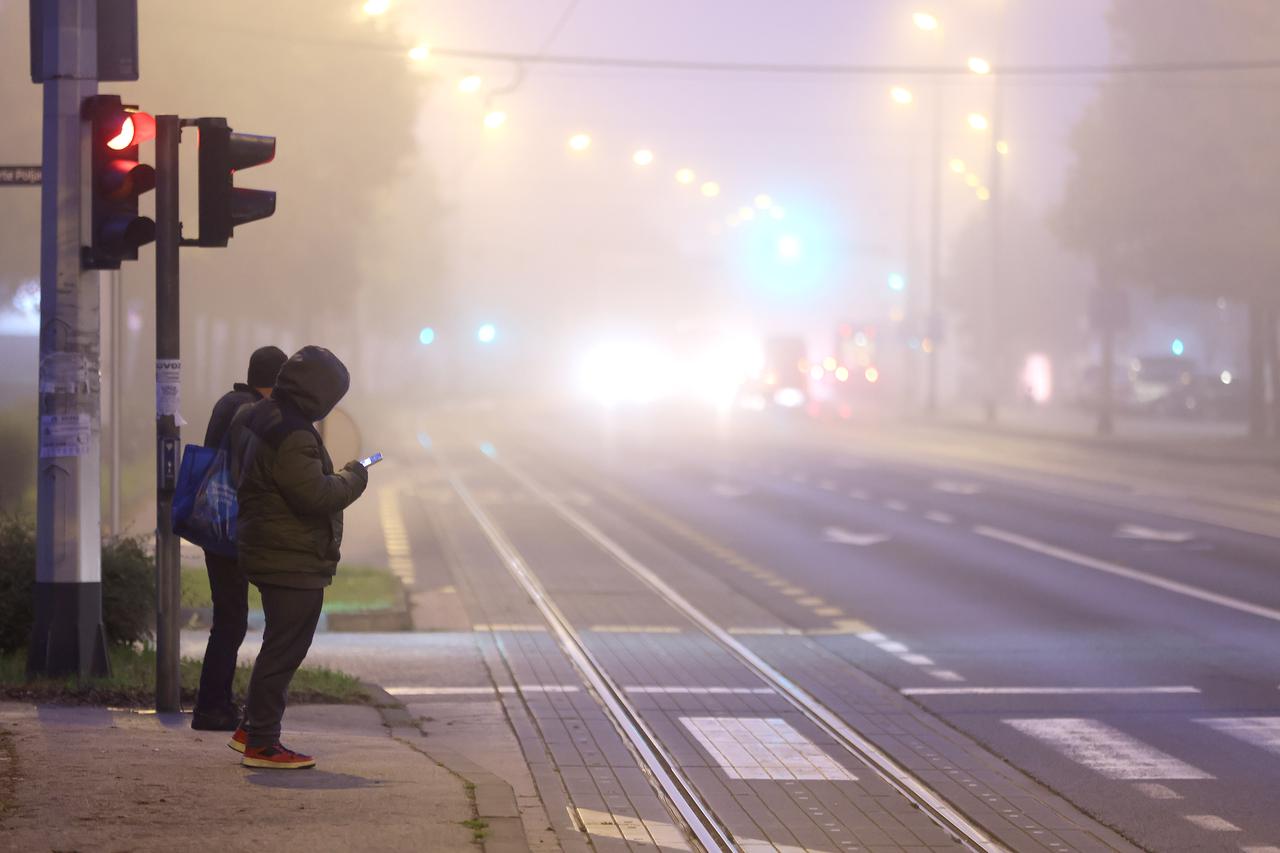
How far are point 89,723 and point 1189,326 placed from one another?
87124mm

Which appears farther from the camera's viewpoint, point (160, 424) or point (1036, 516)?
point (1036, 516)

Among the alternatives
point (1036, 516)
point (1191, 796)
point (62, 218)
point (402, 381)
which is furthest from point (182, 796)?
point (402, 381)

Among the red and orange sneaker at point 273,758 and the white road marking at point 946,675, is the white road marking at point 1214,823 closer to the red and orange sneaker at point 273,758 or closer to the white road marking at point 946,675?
the red and orange sneaker at point 273,758

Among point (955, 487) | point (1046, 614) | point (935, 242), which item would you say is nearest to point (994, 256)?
point (935, 242)

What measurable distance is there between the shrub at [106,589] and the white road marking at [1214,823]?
568 centimetres

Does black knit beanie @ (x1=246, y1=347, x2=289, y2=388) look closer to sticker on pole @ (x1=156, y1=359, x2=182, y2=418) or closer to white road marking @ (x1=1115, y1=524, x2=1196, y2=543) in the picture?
sticker on pole @ (x1=156, y1=359, x2=182, y2=418)

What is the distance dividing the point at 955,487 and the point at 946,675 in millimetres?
17866

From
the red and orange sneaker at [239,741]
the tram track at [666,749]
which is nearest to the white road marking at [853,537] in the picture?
the tram track at [666,749]

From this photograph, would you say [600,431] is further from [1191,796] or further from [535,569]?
[1191,796]

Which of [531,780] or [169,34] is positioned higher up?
[169,34]

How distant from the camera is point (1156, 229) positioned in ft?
148

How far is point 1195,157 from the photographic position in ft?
143

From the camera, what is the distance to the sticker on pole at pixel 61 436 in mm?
9461

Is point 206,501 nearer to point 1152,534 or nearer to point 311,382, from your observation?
point 311,382
